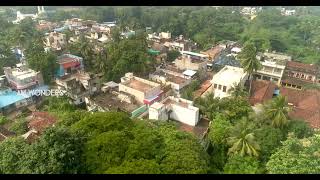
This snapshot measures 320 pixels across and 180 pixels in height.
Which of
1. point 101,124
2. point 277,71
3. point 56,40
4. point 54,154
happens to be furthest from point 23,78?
point 277,71

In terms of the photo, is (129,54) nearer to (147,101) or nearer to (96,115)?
(147,101)

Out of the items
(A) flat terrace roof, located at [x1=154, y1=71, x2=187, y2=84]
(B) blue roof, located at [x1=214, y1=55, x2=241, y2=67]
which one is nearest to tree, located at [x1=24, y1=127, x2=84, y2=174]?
(A) flat terrace roof, located at [x1=154, y1=71, x2=187, y2=84]

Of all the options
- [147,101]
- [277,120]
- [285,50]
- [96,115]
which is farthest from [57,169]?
[285,50]

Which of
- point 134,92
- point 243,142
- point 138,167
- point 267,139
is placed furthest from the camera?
point 134,92

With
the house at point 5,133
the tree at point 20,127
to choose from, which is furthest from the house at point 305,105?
the house at point 5,133

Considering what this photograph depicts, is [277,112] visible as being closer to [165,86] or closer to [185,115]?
[185,115]

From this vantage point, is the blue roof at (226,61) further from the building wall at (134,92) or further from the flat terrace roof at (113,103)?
the flat terrace roof at (113,103)
